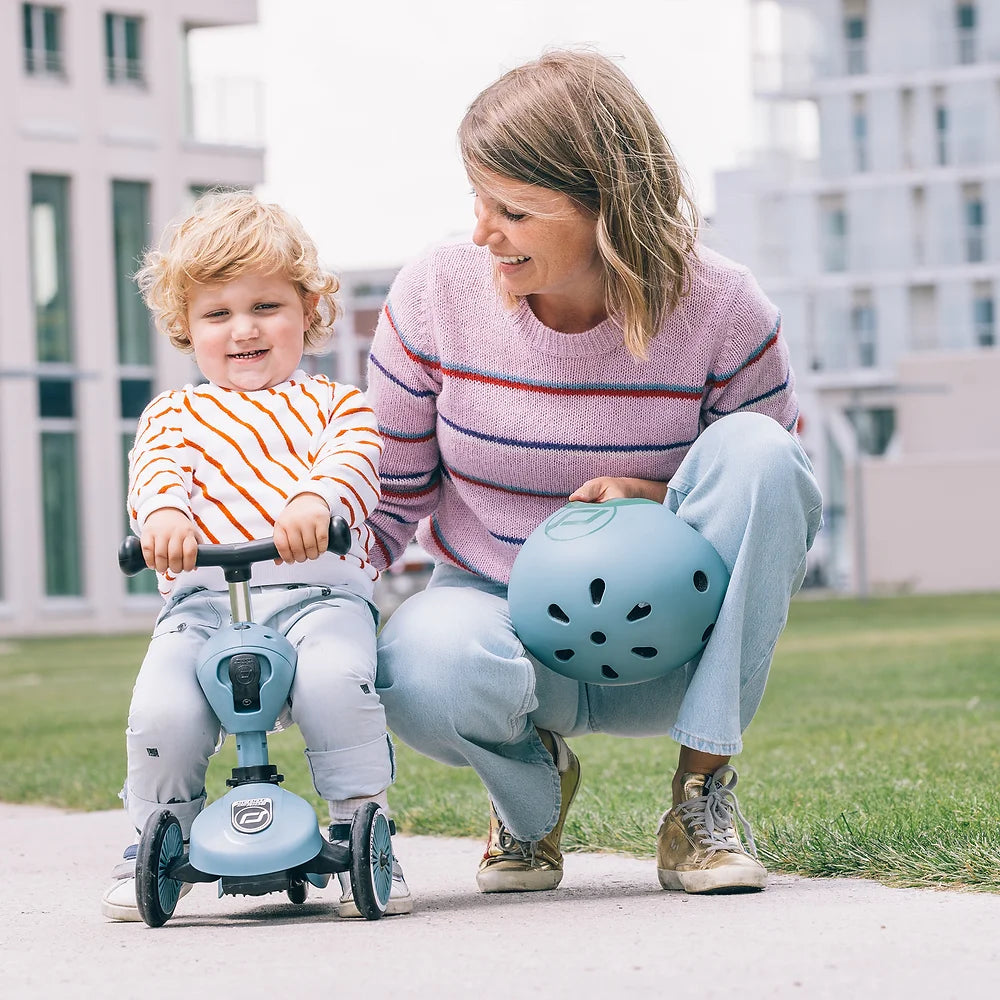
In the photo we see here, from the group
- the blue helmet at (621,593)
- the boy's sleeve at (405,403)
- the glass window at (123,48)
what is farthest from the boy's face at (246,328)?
the glass window at (123,48)

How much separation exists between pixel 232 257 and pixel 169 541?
2.06 ft

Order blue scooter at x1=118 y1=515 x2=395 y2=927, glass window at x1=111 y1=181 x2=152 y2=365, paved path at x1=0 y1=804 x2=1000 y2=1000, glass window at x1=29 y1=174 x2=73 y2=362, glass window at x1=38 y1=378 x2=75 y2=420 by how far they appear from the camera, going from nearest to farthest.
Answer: paved path at x1=0 y1=804 x2=1000 y2=1000 < blue scooter at x1=118 y1=515 x2=395 y2=927 < glass window at x1=29 y1=174 x2=73 y2=362 < glass window at x1=38 y1=378 x2=75 y2=420 < glass window at x1=111 y1=181 x2=152 y2=365

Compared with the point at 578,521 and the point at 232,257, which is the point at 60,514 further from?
the point at 578,521

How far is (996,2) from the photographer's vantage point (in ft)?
180

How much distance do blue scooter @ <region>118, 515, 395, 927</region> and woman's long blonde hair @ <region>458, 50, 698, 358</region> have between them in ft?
2.41

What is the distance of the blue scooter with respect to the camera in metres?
3.16

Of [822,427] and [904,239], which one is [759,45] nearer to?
[904,239]

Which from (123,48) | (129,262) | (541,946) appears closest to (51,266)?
(129,262)

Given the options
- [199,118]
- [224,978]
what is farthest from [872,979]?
[199,118]

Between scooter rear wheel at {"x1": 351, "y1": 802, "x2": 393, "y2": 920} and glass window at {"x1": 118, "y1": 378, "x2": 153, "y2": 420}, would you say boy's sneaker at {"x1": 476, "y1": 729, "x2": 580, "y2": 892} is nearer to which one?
scooter rear wheel at {"x1": 351, "y1": 802, "x2": 393, "y2": 920}

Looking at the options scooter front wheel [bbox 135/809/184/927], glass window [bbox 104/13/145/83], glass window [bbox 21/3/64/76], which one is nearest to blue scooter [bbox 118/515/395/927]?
scooter front wheel [bbox 135/809/184/927]

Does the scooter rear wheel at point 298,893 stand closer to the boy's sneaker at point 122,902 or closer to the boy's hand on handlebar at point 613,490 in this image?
the boy's sneaker at point 122,902

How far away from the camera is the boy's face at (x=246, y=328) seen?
3.63 metres

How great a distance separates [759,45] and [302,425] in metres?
53.7
